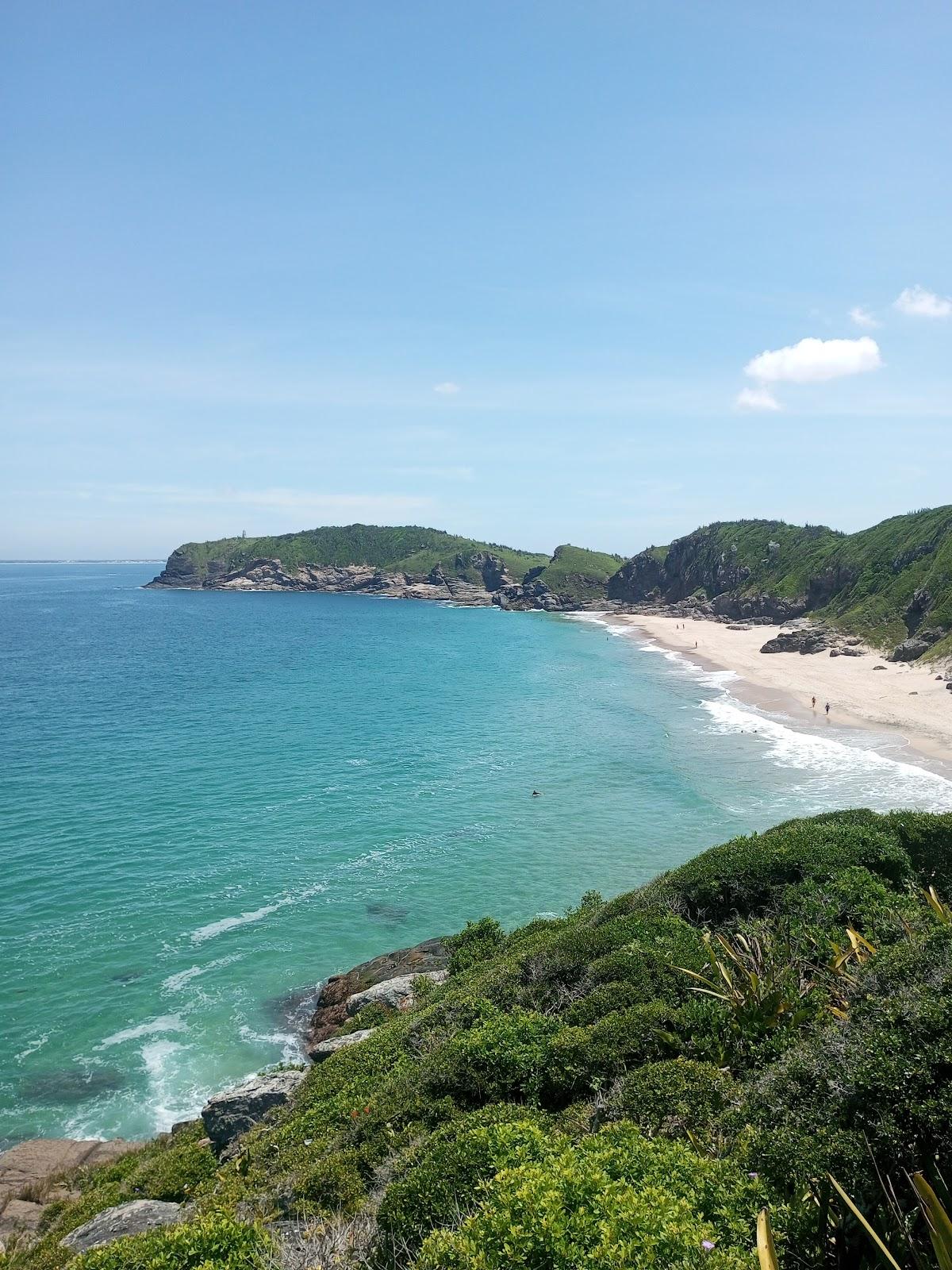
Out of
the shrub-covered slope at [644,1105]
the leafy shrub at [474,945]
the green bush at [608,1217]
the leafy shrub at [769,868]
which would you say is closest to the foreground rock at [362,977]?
the leafy shrub at [474,945]

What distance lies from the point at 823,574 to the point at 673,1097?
12425cm

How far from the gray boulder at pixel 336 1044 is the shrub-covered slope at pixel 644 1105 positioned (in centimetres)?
163

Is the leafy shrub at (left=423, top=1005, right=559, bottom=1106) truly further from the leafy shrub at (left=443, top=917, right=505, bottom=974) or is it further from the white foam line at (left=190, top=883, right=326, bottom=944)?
the white foam line at (left=190, top=883, right=326, bottom=944)

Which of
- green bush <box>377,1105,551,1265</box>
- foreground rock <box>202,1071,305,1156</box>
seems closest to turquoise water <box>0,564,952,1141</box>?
foreground rock <box>202,1071,305,1156</box>

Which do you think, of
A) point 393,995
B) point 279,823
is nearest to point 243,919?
point 279,823

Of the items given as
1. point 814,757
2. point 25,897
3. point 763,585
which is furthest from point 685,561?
point 25,897

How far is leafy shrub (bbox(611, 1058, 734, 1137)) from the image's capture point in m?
9.22

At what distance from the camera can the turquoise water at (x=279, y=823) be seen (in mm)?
23062

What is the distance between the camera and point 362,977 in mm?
24797

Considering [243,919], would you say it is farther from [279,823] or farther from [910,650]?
[910,650]

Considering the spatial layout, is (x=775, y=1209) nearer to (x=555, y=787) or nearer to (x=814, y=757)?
(x=555, y=787)

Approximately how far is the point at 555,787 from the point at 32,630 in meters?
107

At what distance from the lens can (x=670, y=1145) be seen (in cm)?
795

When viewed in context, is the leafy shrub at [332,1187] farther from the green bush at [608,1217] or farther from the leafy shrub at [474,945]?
the leafy shrub at [474,945]
